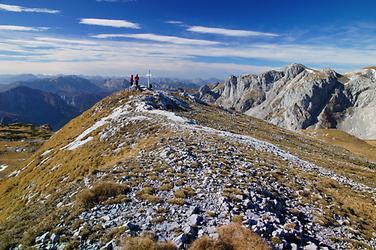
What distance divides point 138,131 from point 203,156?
47.0 ft

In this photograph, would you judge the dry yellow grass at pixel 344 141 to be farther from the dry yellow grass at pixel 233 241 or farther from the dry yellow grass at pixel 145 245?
the dry yellow grass at pixel 145 245

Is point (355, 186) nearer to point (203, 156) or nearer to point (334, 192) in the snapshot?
point (334, 192)

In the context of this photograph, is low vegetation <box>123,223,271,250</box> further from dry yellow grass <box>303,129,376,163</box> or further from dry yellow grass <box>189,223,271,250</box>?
dry yellow grass <box>303,129,376,163</box>

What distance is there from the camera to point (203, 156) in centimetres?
2647

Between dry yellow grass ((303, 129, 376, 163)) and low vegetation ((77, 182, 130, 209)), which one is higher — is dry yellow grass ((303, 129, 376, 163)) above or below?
below

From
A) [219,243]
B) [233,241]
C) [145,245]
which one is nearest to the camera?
[145,245]

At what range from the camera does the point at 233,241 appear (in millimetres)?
13766

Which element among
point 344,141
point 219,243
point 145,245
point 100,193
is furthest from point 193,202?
point 344,141

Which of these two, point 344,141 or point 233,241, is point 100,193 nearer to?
point 233,241

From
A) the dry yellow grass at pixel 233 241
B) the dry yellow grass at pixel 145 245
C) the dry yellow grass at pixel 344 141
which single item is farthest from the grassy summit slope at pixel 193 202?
the dry yellow grass at pixel 344 141

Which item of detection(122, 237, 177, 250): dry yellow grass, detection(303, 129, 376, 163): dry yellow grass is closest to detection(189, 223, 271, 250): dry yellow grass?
detection(122, 237, 177, 250): dry yellow grass

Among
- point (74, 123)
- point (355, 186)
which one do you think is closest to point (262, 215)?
point (355, 186)

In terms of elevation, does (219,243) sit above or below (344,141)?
above

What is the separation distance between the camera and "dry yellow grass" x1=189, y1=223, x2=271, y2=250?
13.4 meters
